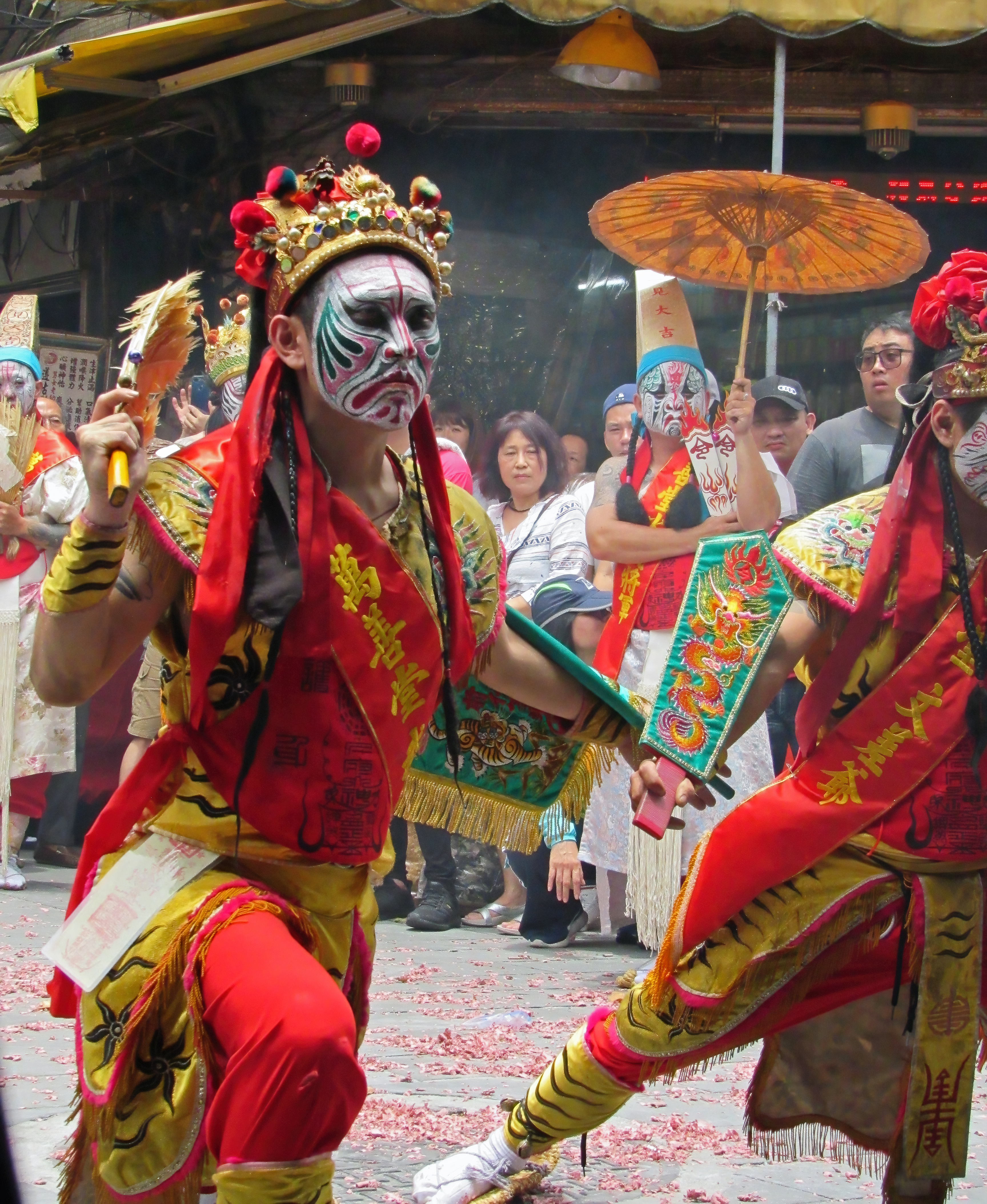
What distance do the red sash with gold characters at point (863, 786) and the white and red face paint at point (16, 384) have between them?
566 cm

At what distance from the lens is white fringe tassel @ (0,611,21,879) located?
798cm

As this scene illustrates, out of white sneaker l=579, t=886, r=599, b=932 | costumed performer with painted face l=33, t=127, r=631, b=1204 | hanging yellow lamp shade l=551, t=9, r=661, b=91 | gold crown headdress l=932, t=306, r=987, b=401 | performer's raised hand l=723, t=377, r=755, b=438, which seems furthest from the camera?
hanging yellow lamp shade l=551, t=9, r=661, b=91

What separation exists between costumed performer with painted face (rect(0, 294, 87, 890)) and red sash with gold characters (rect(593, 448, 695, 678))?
2.95 m

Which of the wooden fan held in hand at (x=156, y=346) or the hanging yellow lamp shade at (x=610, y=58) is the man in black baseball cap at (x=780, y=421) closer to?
the hanging yellow lamp shade at (x=610, y=58)

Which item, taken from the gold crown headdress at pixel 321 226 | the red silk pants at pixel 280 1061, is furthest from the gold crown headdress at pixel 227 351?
the red silk pants at pixel 280 1061

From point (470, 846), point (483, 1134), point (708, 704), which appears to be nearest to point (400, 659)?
point (708, 704)

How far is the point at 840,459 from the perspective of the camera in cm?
662

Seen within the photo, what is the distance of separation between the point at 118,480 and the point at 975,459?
1.85m

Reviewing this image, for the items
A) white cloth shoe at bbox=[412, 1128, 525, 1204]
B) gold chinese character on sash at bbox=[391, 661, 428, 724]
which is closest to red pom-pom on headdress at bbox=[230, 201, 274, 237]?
gold chinese character on sash at bbox=[391, 661, 428, 724]

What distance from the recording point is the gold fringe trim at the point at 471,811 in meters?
3.57

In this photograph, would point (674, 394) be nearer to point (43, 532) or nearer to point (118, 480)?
point (43, 532)

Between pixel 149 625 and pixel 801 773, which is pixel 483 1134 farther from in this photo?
pixel 149 625

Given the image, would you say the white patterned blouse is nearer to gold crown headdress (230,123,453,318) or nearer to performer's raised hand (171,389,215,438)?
performer's raised hand (171,389,215,438)

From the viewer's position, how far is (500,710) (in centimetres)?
353
